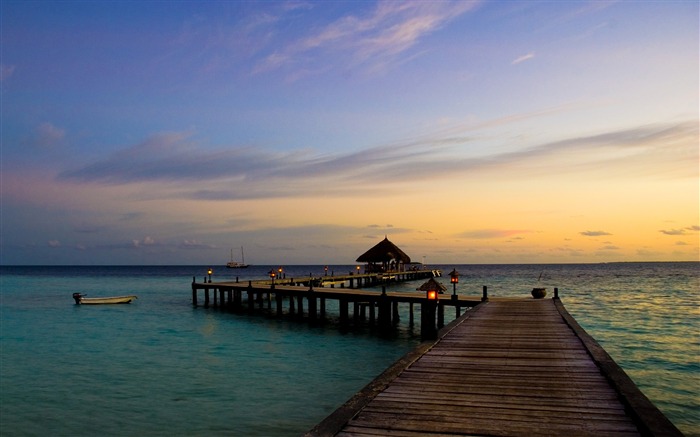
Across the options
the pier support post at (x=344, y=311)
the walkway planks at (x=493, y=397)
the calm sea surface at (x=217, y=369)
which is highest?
the walkway planks at (x=493, y=397)

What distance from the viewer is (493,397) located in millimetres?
7195

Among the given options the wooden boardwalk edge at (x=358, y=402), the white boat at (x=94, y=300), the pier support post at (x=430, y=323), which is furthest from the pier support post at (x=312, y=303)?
the wooden boardwalk edge at (x=358, y=402)

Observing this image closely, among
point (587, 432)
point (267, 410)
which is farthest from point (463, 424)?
point (267, 410)

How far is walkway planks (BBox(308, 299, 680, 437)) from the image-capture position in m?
5.89

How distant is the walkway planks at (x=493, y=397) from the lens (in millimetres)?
5891

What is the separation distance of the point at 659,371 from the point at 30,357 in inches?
973

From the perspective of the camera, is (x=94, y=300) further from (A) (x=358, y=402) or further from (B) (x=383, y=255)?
(A) (x=358, y=402)

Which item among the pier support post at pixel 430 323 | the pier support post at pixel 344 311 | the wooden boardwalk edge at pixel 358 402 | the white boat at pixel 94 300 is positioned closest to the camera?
the wooden boardwalk edge at pixel 358 402

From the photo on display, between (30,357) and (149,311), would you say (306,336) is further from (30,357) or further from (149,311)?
(149,311)

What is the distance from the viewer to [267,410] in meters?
14.1

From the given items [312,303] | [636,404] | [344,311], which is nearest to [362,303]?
[344,311]

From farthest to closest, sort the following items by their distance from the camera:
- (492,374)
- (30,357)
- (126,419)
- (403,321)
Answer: (403,321)
(30,357)
(126,419)
(492,374)

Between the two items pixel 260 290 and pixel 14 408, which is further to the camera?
pixel 260 290

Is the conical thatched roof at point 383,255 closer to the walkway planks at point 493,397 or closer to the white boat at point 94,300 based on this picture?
the white boat at point 94,300
